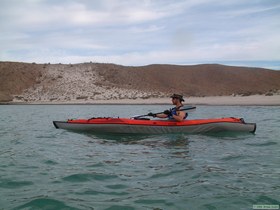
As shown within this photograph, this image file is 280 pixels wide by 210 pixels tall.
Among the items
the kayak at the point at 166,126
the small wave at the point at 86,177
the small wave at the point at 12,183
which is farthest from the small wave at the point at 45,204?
the kayak at the point at 166,126

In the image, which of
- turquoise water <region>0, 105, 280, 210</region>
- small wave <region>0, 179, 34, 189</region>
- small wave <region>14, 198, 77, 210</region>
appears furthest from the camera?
small wave <region>0, 179, 34, 189</region>

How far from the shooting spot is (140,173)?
6301 mm

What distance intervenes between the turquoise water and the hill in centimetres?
2694

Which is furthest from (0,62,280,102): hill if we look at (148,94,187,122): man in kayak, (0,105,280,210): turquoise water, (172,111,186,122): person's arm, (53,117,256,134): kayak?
(0,105,280,210): turquoise water

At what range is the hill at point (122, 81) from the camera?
135ft

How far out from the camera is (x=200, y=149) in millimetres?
8766

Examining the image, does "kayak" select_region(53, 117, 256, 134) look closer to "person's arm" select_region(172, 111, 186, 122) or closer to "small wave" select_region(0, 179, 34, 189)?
"person's arm" select_region(172, 111, 186, 122)

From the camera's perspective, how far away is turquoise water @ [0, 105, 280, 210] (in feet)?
15.6

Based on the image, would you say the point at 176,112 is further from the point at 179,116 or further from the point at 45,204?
the point at 45,204

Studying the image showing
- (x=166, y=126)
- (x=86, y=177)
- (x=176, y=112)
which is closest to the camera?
(x=86, y=177)

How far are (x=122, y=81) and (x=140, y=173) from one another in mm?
43566

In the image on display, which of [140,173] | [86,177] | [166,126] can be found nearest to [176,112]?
[166,126]

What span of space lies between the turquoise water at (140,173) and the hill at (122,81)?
2694cm

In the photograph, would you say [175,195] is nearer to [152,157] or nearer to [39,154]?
[152,157]
